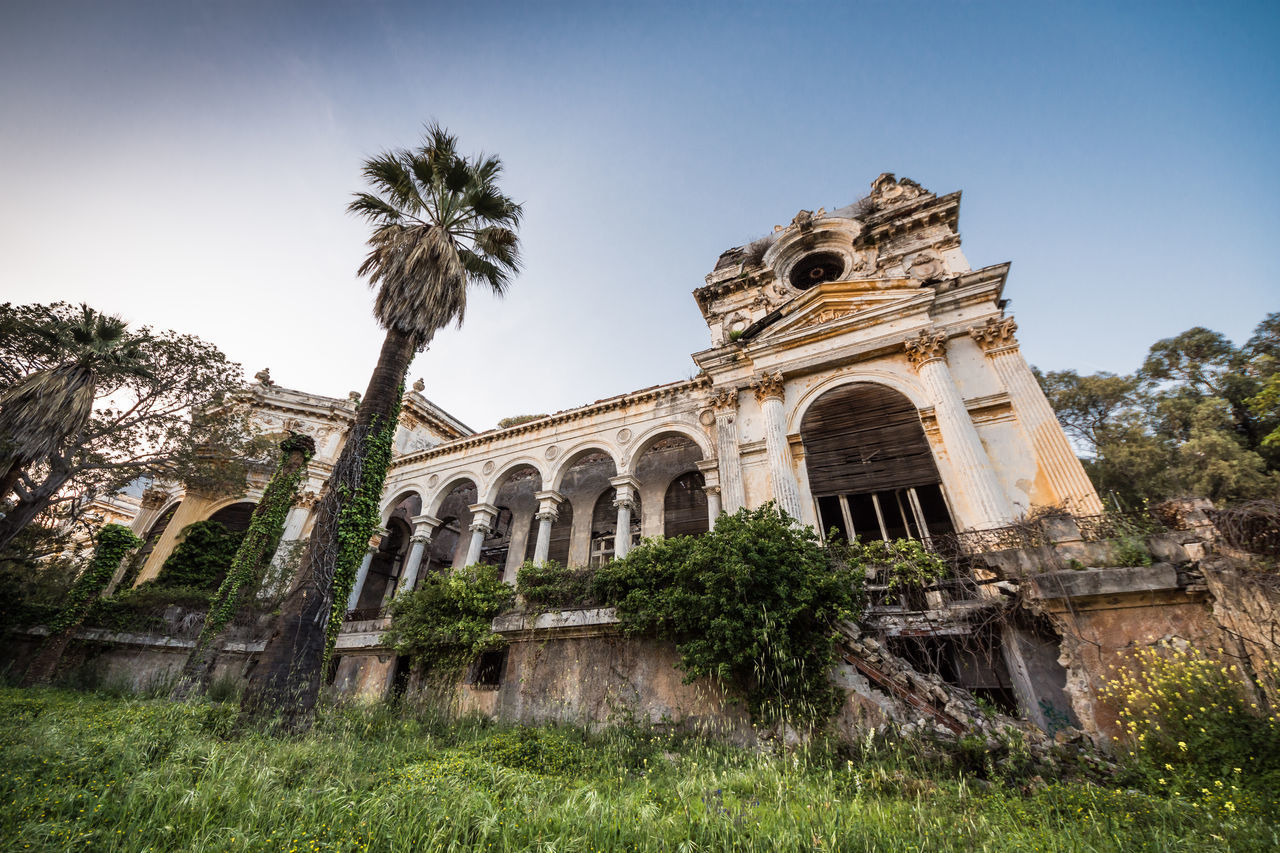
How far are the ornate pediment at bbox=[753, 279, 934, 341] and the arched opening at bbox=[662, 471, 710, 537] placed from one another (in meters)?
5.14

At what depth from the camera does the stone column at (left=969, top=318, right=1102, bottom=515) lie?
9.55m

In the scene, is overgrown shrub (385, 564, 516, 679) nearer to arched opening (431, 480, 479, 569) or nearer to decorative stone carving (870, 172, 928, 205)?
arched opening (431, 480, 479, 569)

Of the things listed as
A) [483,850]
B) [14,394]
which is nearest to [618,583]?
[483,850]

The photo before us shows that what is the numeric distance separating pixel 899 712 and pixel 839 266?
14.1 meters

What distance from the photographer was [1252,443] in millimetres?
18641

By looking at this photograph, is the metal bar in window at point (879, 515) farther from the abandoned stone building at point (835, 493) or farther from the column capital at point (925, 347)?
the column capital at point (925, 347)

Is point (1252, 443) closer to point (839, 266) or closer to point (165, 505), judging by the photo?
point (839, 266)

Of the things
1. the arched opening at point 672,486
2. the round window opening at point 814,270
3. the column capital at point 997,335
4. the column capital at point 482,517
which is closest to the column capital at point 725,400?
the arched opening at point 672,486

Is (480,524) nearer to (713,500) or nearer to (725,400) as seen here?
(713,500)

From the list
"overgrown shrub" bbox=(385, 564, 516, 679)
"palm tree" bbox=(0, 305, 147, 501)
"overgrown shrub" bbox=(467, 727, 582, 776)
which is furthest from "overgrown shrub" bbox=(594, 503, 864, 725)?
"palm tree" bbox=(0, 305, 147, 501)

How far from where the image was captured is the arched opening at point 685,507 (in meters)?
15.3

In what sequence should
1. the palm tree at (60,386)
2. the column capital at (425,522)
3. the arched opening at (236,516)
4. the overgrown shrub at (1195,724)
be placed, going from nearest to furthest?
1. the overgrown shrub at (1195,724)
2. the palm tree at (60,386)
3. the column capital at (425,522)
4. the arched opening at (236,516)

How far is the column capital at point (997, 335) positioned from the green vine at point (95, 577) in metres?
25.8

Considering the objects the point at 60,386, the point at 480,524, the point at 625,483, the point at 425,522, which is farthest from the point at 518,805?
the point at 60,386
